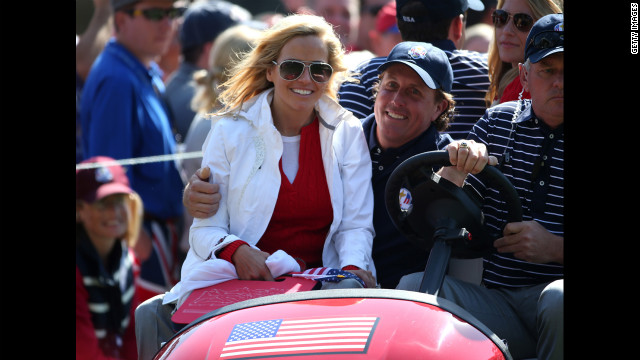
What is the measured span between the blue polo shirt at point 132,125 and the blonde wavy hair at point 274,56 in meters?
1.75

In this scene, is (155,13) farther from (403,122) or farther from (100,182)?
(403,122)

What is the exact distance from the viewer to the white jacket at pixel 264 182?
10.6 feet

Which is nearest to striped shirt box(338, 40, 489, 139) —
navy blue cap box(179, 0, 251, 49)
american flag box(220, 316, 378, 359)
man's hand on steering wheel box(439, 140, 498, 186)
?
man's hand on steering wheel box(439, 140, 498, 186)

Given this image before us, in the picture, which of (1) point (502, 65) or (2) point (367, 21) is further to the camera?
(2) point (367, 21)

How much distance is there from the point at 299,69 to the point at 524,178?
3.04 feet

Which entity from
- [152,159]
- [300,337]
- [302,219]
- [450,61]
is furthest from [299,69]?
[152,159]

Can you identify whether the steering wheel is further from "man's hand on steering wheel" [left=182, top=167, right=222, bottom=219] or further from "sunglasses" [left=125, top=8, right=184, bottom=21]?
"sunglasses" [left=125, top=8, right=184, bottom=21]

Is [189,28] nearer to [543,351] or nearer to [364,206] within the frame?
[364,206]

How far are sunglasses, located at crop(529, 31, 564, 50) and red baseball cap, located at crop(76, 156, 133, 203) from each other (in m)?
2.59

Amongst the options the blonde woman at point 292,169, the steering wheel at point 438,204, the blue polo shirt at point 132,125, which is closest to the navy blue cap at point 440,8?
the blonde woman at point 292,169

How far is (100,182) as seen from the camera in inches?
Answer: 187

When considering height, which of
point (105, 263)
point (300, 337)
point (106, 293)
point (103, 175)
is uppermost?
point (103, 175)

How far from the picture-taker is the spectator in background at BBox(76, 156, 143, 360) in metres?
4.26
